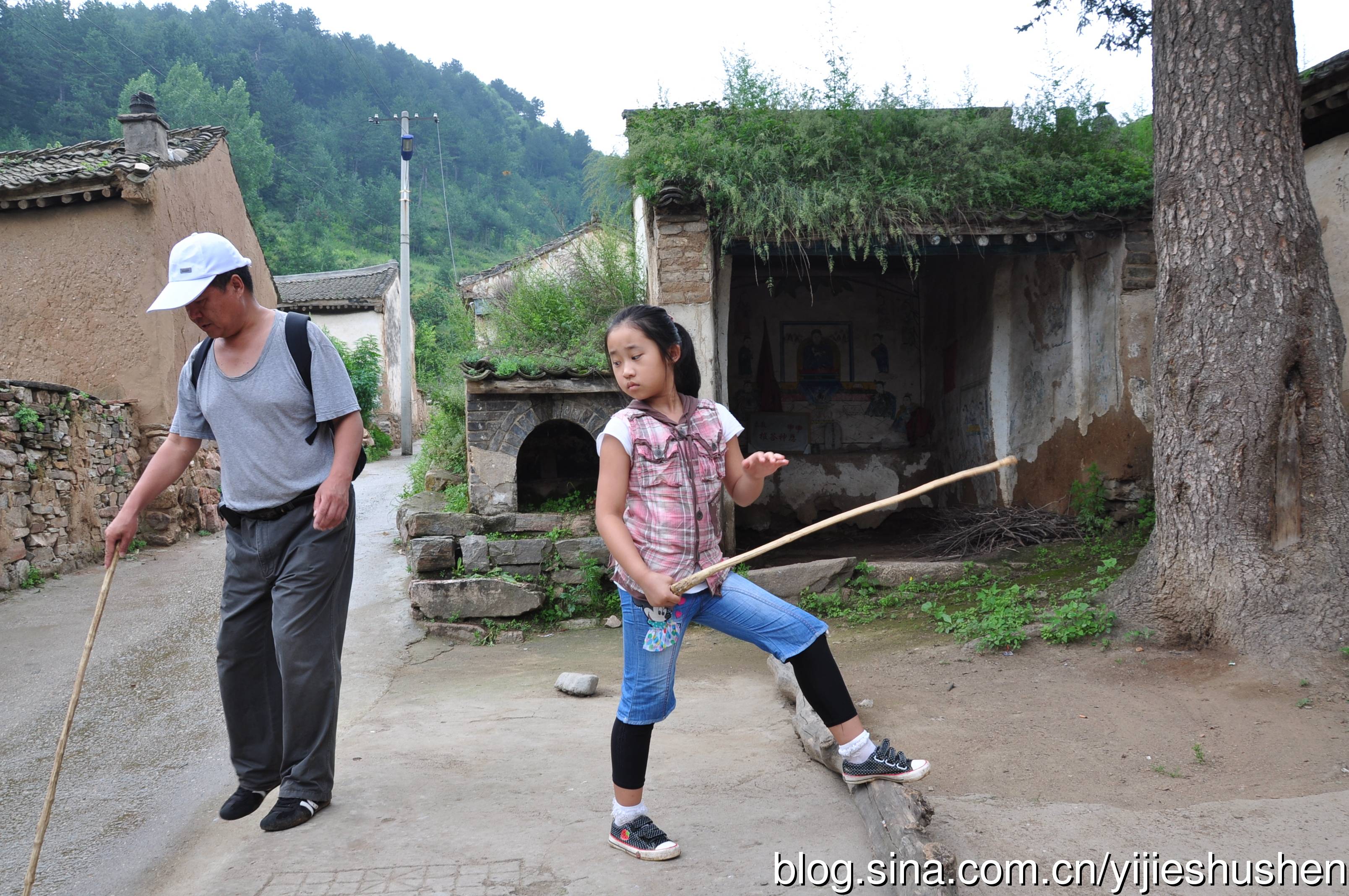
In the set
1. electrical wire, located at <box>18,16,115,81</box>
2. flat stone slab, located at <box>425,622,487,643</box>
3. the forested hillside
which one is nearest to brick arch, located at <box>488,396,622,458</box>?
flat stone slab, located at <box>425,622,487,643</box>

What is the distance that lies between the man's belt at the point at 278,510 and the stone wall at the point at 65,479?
7.26 metres

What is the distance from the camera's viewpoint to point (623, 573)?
2.65 metres

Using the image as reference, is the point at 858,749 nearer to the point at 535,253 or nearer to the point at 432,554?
the point at 432,554

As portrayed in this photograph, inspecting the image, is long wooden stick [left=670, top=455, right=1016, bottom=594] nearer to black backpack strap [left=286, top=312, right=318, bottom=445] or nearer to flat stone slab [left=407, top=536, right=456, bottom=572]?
black backpack strap [left=286, top=312, right=318, bottom=445]

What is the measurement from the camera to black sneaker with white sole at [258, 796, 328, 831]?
3.00 m

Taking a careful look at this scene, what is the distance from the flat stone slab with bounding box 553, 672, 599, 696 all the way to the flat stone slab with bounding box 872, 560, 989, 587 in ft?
10.2

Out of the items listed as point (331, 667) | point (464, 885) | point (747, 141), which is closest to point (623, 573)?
point (464, 885)

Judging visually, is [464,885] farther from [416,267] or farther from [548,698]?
[416,267]

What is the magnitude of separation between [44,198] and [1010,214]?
38.3 ft

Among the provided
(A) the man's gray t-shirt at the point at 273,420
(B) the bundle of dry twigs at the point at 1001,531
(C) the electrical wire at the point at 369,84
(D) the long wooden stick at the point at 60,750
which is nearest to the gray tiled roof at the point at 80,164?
(A) the man's gray t-shirt at the point at 273,420

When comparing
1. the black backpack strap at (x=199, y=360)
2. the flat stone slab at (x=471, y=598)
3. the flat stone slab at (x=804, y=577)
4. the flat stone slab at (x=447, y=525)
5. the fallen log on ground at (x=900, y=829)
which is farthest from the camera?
the flat stone slab at (x=447, y=525)

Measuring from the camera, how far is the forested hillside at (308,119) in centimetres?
4072

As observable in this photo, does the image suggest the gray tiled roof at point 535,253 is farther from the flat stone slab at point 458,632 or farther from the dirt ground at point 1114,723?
the dirt ground at point 1114,723

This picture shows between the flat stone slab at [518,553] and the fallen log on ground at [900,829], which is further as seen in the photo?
the flat stone slab at [518,553]
